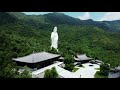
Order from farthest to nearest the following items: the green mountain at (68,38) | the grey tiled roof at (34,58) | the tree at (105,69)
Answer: the green mountain at (68,38) < the tree at (105,69) < the grey tiled roof at (34,58)

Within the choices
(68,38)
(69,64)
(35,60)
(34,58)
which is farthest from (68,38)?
(35,60)

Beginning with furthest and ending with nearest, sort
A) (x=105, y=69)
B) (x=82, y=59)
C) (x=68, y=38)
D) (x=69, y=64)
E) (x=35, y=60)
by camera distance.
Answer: (x=68, y=38) < (x=82, y=59) < (x=69, y=64) < (x=105, y=69) < (x=35, y=60)

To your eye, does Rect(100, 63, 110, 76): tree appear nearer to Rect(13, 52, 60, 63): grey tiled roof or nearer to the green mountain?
Rect(13, 52, 60, 63): grey tiled roof

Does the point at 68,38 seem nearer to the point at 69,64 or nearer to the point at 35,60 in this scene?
the point at 69,64

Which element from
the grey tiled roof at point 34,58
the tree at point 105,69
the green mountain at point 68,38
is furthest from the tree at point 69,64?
the green mountain at point 68,38

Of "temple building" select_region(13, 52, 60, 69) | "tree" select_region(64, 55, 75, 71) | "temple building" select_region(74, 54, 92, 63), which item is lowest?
"temple building" select_region(74, 54, 92, 63)

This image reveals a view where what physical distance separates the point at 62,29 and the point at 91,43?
202 inches

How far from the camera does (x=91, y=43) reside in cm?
1911

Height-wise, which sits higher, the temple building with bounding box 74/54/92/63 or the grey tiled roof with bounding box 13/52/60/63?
the grey tiled roof with bounding box 13/52/60/63

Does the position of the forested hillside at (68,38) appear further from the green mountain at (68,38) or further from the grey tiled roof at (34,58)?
the grey tiled roof at (34,58)

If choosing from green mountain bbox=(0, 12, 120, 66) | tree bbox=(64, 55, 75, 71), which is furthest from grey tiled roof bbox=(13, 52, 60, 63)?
green mountain bbox=(0, 12, 120, 66)

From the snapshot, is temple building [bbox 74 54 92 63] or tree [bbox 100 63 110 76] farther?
temple building [bbox 74 54 92 63]
